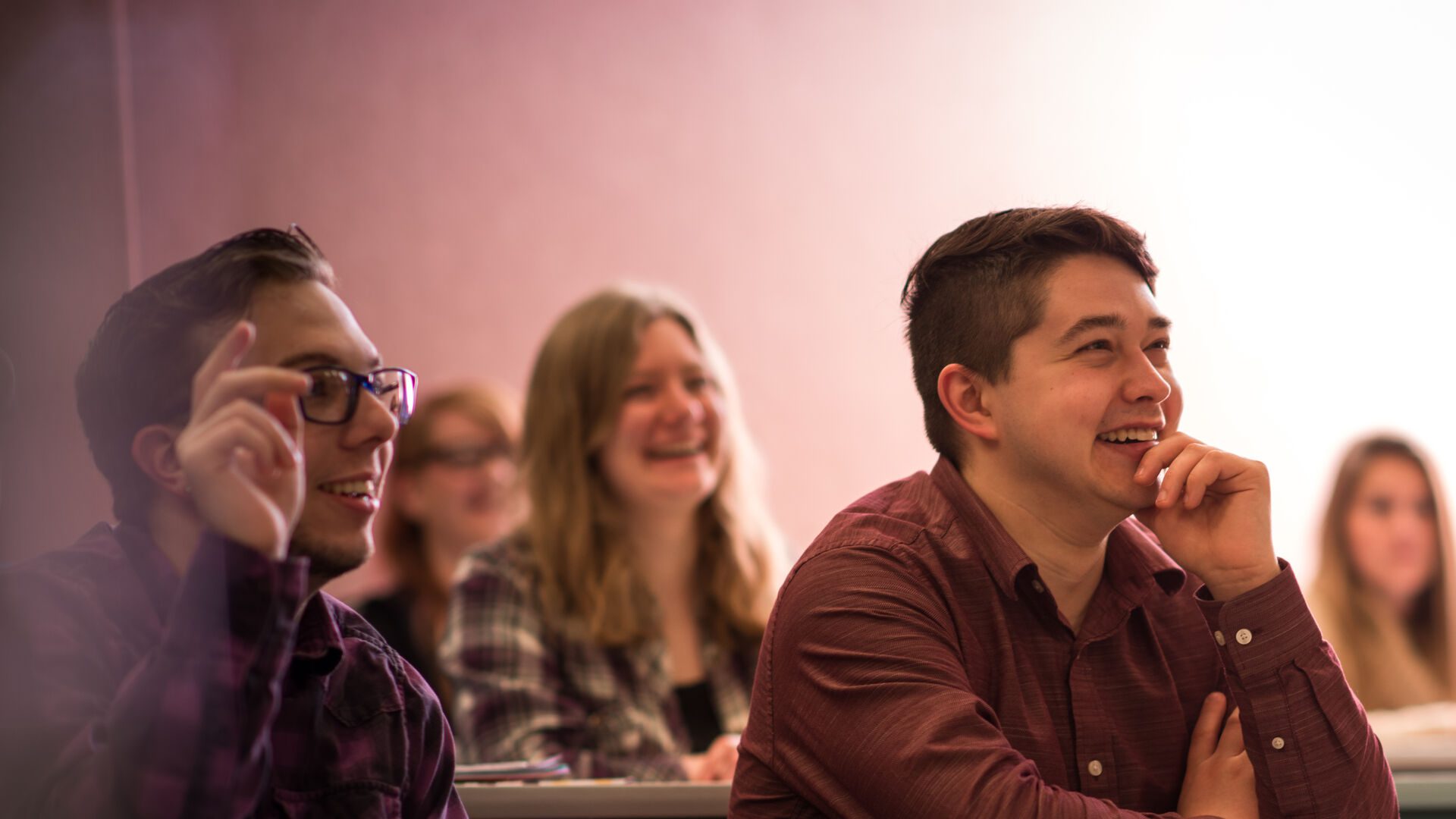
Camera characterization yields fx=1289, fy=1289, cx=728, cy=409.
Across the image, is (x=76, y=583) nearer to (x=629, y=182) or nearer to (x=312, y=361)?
(x=312, y=361)

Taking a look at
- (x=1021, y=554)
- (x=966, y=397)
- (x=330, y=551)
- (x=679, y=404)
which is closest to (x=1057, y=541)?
(x=1021, y=554)

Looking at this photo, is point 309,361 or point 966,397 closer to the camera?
point 309,361

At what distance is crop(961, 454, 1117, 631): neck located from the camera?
1479 mm

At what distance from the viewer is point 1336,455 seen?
12.5 feet

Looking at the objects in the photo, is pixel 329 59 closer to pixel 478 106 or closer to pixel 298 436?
pixel 478 106

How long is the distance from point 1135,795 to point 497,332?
117 inches

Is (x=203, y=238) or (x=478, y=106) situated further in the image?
(x=478, y=106)

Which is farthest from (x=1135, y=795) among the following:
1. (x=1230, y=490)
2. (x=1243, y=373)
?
(x=1243, y=373)

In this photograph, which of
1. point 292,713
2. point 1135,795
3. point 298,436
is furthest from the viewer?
point 1135,795

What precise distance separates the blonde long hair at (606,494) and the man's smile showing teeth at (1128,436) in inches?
43.3

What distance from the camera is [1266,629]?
1.38 metres

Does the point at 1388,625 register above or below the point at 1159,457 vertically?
below

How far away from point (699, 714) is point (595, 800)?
2.21 feet

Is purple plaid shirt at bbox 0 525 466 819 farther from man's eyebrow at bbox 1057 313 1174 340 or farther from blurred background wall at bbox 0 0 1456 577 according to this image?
blurred background wall at bbox 0 0 1456 577
